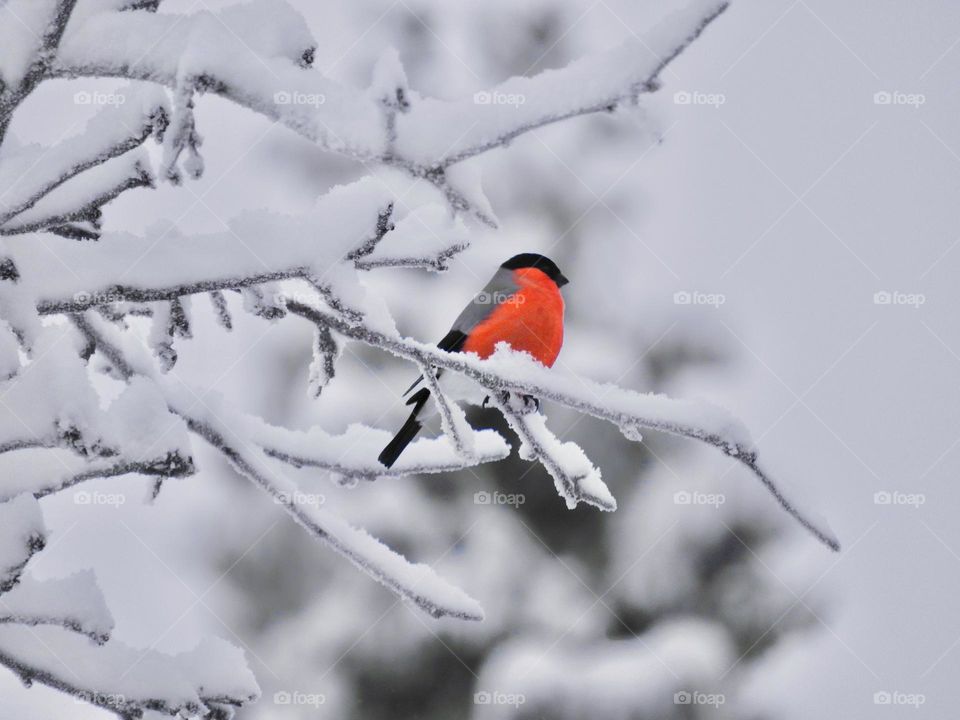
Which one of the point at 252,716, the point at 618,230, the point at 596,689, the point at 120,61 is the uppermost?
the point at 120,61

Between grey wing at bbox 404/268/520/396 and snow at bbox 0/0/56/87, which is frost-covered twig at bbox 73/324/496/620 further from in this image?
grey wing at bbox 404/268/520/396

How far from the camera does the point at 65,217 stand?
5.19 ft

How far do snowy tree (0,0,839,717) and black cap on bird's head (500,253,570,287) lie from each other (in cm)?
277

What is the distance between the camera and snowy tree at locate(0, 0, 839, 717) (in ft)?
4.09

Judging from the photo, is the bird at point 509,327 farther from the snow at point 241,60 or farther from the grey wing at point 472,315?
the snow at point 241,60

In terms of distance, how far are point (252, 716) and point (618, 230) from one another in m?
5.94

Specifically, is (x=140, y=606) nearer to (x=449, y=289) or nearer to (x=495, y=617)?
(x=495, y=617)

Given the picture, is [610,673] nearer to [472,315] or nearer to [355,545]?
[472,315]

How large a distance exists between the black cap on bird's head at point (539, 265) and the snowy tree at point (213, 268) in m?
2.77

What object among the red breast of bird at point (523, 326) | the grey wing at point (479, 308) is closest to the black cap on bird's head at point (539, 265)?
the grey wing at point (479, 308)

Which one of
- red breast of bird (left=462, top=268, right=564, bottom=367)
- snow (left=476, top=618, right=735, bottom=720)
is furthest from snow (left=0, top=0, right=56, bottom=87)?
snow (left=476, top=618, right=735, bottom=720)

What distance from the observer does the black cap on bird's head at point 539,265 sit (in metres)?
4.58

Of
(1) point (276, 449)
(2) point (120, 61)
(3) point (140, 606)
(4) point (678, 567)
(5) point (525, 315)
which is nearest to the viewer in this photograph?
(2) point (120, 61)

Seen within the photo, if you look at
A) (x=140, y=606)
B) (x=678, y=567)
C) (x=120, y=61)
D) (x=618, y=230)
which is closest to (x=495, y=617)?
(x=678, y=567)
